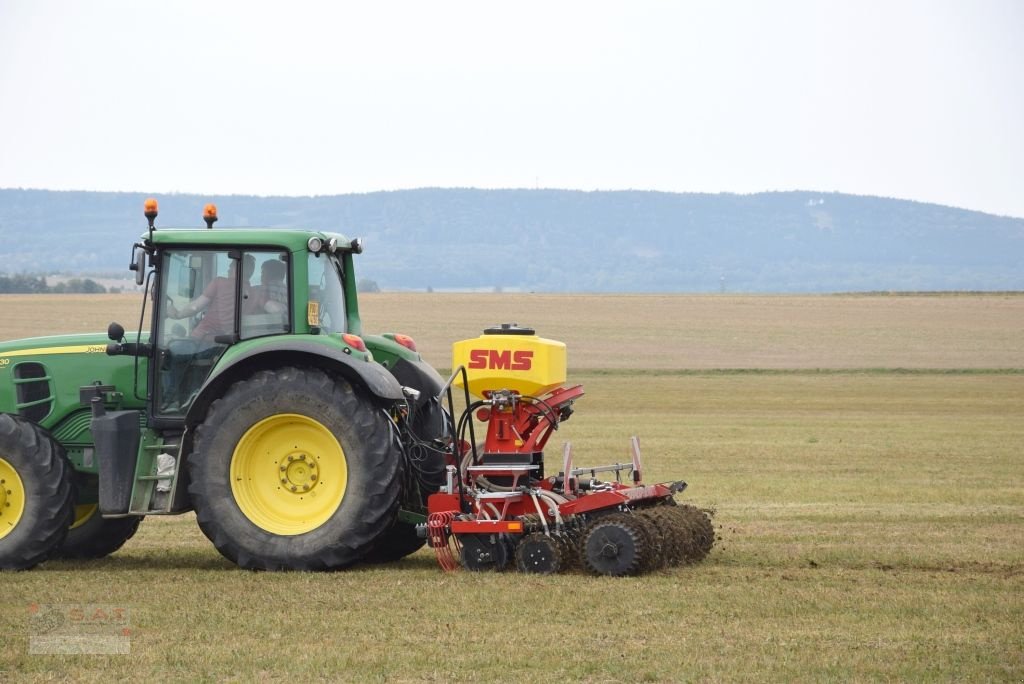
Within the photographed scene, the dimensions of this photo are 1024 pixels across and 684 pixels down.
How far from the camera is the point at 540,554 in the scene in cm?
1014

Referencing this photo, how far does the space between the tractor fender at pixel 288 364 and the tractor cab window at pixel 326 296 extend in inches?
16.8

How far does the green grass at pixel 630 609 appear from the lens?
24.2 ft

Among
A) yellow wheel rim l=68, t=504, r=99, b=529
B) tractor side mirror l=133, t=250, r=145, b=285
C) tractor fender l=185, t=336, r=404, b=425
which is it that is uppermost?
tractor side mirror l=133, t=250, r=145, b=285

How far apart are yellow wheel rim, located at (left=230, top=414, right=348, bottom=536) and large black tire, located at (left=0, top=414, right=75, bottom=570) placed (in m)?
1.36

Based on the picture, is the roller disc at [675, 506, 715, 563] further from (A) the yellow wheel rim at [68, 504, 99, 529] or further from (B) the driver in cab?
(A) the yellow wheel rim at [68, 504, 99, 529]

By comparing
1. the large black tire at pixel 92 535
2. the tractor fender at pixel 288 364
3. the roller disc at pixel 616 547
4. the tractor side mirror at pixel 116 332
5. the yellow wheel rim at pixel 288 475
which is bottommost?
the large black tire at pixel 92 535

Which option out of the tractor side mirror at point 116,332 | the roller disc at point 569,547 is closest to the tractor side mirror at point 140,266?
the tractor side mirror at point 116,332

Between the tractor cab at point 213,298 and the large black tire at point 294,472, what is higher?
the tractor cab at point 213,298

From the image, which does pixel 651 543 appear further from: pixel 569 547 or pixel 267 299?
pixel 267 299

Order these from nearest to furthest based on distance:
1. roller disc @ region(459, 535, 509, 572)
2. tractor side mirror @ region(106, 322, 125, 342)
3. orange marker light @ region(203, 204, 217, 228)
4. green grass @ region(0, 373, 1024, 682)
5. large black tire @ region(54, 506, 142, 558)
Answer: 1. green grass @ region(0, 373, 1024, 682)
2. roller disc @ region(459, 535, 509, 572)
3. tractor side mirror @ region(106, 322, 125, 342)
4. orange marker light @ region(203, 204, 217, 228)
5. large black tire @ region(54, 506, 142, 558)

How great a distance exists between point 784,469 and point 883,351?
37.0 meters

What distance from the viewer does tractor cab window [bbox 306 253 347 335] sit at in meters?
10.9

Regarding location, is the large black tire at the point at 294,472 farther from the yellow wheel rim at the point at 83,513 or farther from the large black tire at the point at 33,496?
the yellow wheel rim at the point at 83,513

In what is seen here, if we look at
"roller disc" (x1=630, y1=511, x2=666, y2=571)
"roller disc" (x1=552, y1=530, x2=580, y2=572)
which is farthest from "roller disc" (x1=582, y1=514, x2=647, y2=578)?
"roller disc" (x1=552, y1=530, x2=580, y2=572)
